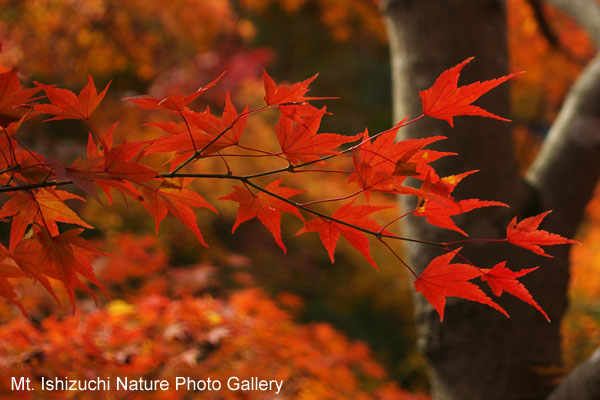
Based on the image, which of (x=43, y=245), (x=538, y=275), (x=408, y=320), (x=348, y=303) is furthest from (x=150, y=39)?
(x=43, y=245)

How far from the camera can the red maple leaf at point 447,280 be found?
42 cm

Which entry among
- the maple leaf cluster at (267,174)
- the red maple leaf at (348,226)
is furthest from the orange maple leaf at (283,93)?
the red maple leaf at (348,226)

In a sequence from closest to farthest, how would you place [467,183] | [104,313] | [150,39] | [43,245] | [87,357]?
[43,245]
[467,183]
[87,357]
[104,313]
[150,39]

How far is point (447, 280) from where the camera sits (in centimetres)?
43

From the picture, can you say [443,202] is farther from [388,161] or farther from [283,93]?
[283,93]

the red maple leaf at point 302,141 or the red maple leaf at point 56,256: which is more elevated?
the red maple leaf at point 302,141

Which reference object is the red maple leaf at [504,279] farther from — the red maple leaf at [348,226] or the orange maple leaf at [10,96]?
the orange maple leaf at [10,96]

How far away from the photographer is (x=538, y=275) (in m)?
1.03

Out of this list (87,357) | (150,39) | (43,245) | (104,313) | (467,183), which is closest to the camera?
(43,245)

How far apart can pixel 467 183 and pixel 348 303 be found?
9.74ft

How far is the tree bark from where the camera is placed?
977mm

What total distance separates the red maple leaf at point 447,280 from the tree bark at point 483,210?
538 millimetres

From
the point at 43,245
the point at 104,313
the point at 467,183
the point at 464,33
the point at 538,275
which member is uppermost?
the point at 464,33

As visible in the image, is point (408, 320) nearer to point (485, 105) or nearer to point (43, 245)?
point (485, 105)
